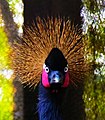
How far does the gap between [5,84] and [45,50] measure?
1.73 ft

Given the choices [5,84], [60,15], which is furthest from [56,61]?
[5,84]

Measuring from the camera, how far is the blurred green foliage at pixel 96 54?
2170 millimetres

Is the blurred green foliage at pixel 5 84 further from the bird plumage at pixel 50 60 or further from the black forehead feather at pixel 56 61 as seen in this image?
the black forehead feather at pixel 56 61

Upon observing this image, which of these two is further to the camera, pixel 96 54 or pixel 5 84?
pixel 96 54

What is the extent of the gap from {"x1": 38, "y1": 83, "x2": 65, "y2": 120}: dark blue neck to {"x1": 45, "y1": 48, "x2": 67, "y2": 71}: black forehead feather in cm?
11

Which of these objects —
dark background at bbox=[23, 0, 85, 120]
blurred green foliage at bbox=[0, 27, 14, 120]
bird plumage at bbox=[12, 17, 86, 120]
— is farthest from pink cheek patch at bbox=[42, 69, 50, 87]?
blurred green foliage at bbox=[0, 27, 14, 120]

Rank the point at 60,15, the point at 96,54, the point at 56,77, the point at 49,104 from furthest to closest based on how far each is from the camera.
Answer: the point at 96,54 → the point at 60,15 → the point at 49,104 → the point at 56,77

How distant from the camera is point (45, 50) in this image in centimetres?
162

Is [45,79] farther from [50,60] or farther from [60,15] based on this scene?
[60,15]

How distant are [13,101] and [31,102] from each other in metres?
0.18

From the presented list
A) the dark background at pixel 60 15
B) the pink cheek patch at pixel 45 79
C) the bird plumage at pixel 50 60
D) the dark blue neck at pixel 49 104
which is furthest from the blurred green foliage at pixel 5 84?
the pink cheek patch at pixel 45 79

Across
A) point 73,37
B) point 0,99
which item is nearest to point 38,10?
point 73,37

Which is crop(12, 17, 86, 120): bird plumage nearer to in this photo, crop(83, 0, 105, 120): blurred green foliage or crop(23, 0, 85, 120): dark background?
crop(23, 0, 85, 120): dark background

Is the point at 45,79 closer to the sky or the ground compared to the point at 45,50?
closer to the ground
